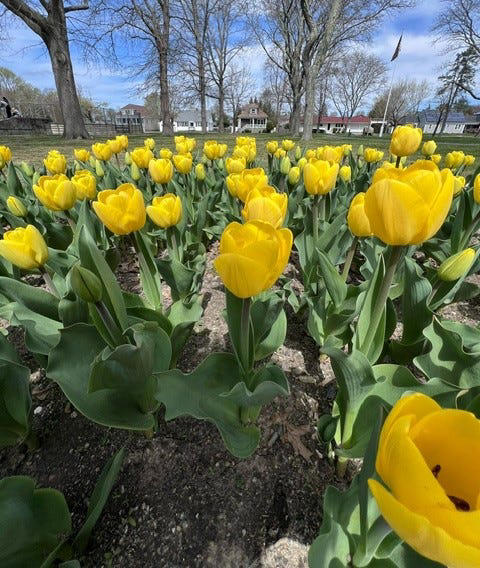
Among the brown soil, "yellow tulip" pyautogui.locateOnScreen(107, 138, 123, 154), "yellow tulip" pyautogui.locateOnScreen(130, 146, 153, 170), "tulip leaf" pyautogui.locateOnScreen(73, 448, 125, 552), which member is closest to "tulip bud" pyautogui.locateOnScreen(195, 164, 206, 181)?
"yellow tulip" pyautogui.locateOnScreen(130, 146, 153, 170)

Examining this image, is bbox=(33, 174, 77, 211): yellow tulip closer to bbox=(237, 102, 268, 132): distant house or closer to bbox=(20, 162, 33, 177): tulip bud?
bbox=(20, 162, 33, 177): tulip bud

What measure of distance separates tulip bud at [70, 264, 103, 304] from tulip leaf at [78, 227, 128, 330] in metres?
0.09

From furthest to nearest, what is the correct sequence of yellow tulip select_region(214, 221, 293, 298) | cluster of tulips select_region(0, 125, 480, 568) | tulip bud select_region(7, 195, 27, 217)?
tulip bud select_region(7, 195, 27, 217)
yellow tulip select_region(214, 221, 293, 298)
cluster of tulips select_region(0, 125, 480, 568)

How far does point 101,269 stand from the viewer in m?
1.12

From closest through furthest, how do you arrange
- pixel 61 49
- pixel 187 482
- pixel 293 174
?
pixel 187 482, pixel 293 174, pixel 61 49

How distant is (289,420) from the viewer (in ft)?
5.28

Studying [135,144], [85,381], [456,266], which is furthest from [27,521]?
[135,144]

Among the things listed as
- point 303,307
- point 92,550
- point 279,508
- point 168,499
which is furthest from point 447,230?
point 92,550

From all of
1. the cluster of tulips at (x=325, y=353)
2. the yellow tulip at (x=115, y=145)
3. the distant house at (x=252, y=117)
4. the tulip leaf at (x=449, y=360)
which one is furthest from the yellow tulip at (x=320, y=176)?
the distant house at (x=252, y=117)

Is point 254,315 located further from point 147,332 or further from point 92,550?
point 92,550

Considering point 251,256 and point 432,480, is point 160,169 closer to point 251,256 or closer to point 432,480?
point 251,256

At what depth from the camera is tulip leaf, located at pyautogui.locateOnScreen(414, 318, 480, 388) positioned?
119 centimetres

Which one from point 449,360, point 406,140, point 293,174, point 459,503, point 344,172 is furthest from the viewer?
point 344,172

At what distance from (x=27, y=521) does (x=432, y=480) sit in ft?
3.46
